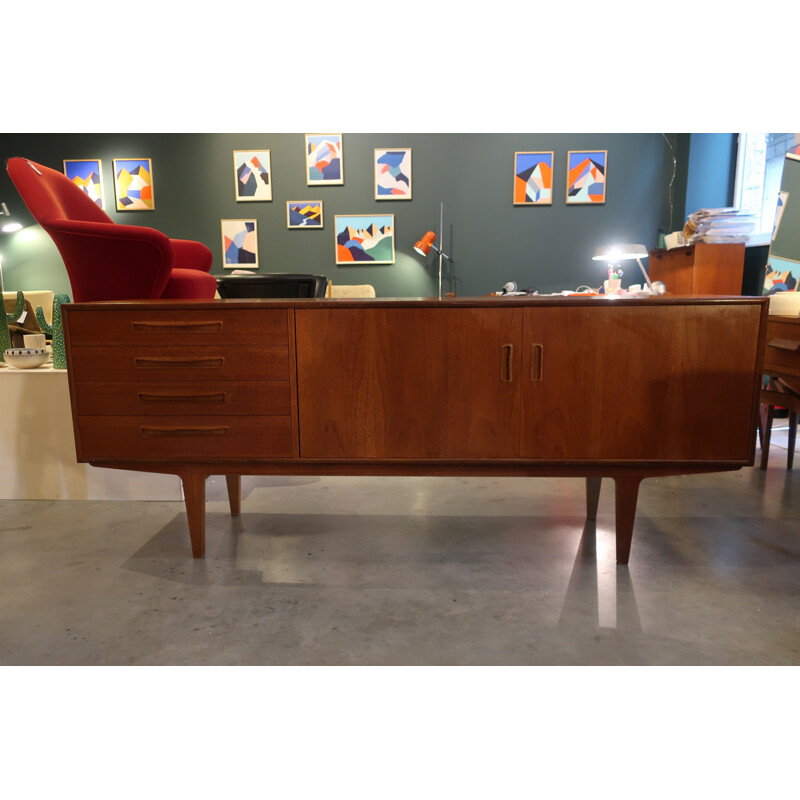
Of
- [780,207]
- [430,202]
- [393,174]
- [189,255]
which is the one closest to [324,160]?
[393,174]

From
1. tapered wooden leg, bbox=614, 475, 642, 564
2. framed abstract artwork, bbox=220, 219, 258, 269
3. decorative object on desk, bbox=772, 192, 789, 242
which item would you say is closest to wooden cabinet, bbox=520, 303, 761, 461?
tapered wooden leg, bbox=614, 475, 642, 564

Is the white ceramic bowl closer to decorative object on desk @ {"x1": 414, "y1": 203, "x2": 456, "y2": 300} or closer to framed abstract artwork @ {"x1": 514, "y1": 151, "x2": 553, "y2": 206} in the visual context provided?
decorative object on desk @ {"x1": 414, "y1": 203, "x2": 456, "y2": 300}

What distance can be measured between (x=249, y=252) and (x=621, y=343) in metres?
4.45

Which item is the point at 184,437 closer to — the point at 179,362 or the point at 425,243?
the point at 179,362

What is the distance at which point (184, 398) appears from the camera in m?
1.74

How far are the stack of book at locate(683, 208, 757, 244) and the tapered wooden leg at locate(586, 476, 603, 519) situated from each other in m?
2.38

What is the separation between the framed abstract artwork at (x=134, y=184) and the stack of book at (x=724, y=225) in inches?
189

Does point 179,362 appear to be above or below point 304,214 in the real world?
below

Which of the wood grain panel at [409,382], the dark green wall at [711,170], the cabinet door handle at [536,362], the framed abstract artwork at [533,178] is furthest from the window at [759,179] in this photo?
the wood grain panel at [409,382]

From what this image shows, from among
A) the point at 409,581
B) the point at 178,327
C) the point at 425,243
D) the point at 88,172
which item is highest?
the point at 88,172

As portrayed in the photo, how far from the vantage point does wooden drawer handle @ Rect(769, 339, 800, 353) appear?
224cm

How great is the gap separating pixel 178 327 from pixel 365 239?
12.4 ft

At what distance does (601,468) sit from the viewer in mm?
1714

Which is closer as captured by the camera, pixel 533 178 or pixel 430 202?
pixel 533 178
